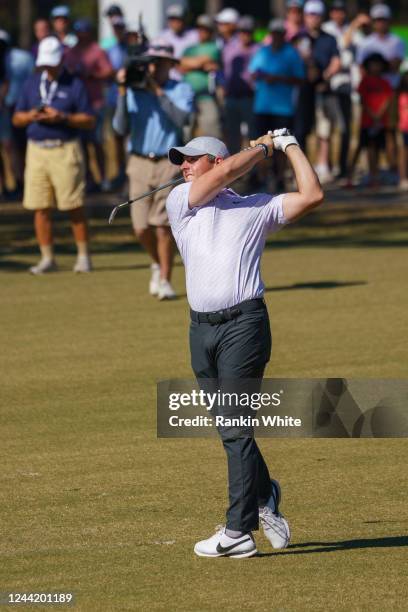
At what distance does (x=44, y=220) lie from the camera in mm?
16078

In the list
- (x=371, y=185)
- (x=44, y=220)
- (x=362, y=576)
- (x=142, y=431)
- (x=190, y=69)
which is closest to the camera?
(x=362, y=576)

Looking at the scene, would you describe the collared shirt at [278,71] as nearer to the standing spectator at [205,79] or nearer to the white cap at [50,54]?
the standing spectator at [205,79]

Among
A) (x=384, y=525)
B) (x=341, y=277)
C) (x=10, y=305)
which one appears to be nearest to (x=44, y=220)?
(x=10, y=305)

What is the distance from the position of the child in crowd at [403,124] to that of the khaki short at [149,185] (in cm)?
868

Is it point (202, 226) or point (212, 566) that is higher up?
point (202, 226)

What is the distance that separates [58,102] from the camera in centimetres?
1577

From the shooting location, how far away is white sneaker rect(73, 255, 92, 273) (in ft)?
54.2

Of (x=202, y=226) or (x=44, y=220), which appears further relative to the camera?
(x=44, y=220)

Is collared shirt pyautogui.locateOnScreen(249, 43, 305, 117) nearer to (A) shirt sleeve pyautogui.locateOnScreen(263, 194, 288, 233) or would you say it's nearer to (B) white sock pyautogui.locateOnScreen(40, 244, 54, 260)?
(B) white sock pyautogui.locateOnScreen(40, 244, 54, 260)

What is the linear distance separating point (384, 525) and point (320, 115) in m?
17.7

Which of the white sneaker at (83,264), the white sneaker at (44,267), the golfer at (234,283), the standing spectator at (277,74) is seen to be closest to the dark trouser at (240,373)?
the golfer at (234,283)

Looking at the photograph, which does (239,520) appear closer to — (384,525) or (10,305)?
(384,525)

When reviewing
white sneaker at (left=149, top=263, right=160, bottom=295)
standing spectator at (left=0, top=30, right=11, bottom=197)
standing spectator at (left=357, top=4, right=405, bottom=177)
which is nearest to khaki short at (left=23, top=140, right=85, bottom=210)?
white sneaker at (left=149, top=263, right=160, bottom=295)

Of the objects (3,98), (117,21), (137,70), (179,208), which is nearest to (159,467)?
(179,208)
